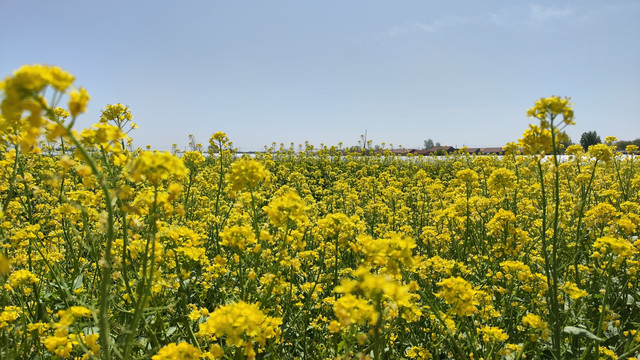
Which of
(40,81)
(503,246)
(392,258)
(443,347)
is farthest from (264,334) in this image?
(503,246)

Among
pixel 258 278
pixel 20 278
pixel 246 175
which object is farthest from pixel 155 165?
pixel 258 278

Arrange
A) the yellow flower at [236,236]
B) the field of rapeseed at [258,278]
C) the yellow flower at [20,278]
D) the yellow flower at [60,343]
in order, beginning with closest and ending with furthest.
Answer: the field of rapeseed at [258,278] < the yellow flower at [60,343] < the yellow flower at [236,236] < the yellow flower at [20,278]

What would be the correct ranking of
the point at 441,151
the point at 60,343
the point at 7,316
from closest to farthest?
the point at 60,343 → the point at 7,316 → the point at 441,151

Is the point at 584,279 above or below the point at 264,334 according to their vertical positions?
below

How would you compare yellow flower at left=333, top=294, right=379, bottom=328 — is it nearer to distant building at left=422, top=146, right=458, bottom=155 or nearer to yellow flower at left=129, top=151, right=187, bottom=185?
yellow flower at left=129, top=151, right=187, bottom=185

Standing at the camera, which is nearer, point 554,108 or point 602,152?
point 554,108

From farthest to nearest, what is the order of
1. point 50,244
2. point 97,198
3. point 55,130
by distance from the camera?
point 50,244
point 97,198
point 55,130

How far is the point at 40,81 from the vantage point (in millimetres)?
1095

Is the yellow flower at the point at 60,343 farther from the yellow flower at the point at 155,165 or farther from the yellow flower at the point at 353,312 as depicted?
the yellow flower at the point at 353,312

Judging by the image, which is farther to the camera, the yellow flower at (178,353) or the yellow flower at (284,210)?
the yellow flower at (284,210)

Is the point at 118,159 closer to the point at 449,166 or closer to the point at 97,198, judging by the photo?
the point at 97,198

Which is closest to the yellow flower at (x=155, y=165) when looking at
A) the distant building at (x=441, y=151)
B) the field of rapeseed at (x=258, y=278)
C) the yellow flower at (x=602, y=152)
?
the field of rapeseed at (x=258, y=278)

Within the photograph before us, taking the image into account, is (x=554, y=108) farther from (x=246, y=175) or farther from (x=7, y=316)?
(x=7, y=316)

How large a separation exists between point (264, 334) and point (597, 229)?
178 inches
